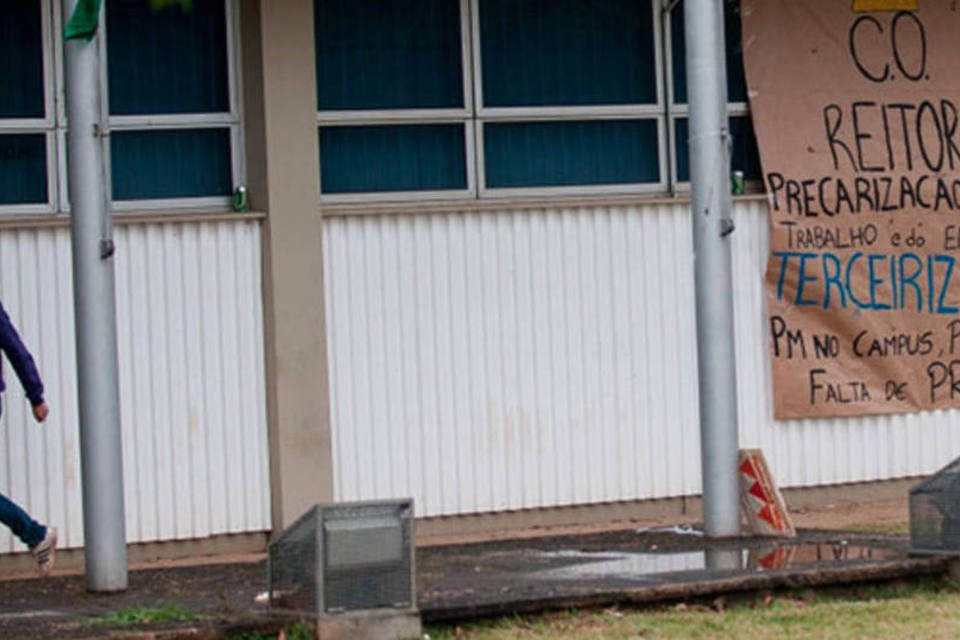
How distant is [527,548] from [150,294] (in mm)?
2932

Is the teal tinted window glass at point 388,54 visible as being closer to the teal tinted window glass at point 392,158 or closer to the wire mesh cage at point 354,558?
the teal tinted window glass at point 392,158

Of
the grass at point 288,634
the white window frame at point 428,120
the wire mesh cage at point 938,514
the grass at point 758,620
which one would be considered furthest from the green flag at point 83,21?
the wire mesh cage at point 938,514

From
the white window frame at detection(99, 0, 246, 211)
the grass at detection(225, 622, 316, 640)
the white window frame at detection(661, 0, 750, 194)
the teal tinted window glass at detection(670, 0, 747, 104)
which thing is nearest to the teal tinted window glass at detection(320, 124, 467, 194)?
the white window frame at detection(99, 0, 246, 211)

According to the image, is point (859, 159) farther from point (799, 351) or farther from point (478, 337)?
point (478, 337)

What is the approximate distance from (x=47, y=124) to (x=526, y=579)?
4.79 m

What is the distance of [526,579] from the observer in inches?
456

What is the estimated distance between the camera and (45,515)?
13.7 metres

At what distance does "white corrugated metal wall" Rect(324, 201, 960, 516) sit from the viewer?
14.7 meters

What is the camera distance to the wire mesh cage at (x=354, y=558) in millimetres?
9688

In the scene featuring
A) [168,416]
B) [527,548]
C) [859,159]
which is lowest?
[527,548]

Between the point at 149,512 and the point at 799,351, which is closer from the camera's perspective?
the point at 149,512

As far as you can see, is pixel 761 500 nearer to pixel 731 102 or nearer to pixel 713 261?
pixel 713 261

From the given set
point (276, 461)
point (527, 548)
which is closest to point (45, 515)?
point (276, 461)

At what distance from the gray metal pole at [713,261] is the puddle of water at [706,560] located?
72 centimetres
